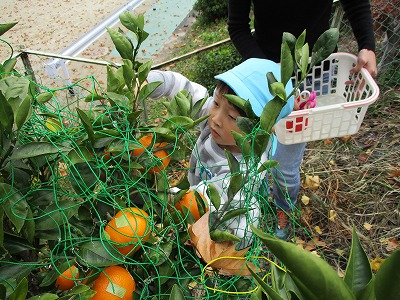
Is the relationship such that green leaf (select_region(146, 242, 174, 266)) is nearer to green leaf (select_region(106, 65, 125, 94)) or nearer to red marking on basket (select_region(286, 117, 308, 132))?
green leaf (select_region(106, 65, 125, 94))

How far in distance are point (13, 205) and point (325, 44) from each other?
63 centimetres

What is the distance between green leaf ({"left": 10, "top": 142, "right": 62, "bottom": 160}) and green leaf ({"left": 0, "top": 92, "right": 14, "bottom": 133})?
4 centimetres

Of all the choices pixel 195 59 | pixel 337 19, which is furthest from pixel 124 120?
pixel 195 59

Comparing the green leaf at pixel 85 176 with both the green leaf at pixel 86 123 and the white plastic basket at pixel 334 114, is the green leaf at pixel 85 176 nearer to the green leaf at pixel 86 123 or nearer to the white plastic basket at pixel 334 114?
the green leaf at pixel 86 123

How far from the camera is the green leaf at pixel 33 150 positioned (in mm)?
662

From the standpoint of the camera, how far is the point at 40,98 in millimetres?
868

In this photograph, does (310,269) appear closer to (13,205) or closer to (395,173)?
(13,205)

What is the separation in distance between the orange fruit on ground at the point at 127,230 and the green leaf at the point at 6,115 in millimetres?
240

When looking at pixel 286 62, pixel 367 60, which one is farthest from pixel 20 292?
pixel 367 60

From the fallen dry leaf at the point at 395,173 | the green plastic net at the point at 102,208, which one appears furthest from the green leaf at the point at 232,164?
the fallen dry leaf at the point at 395,173

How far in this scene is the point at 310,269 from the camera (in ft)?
1.26

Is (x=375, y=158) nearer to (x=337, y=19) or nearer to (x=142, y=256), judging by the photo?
(x=337, y=19)

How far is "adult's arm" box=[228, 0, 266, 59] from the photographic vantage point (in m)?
1.72

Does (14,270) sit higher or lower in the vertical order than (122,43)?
lower
